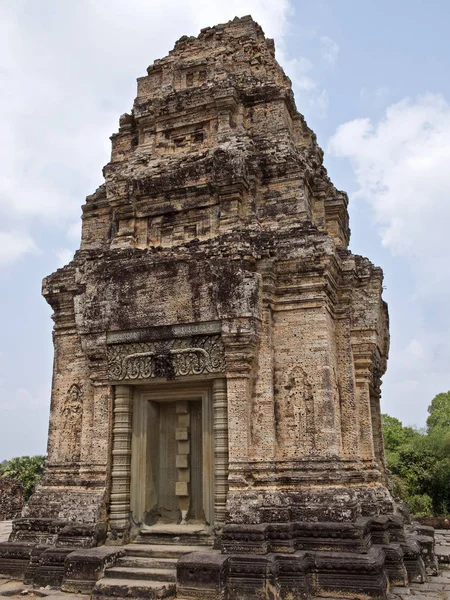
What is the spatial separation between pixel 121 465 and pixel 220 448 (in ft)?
5.91

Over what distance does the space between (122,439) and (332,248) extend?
15.9 feet

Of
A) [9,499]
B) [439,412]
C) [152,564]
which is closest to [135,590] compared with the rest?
[152,564]

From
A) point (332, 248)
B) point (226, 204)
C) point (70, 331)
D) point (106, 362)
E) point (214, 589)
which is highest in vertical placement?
point (226, 204)

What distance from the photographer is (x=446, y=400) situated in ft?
146

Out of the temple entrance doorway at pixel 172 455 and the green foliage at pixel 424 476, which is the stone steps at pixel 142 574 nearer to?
the temple entrance doorway at pixel 172 455

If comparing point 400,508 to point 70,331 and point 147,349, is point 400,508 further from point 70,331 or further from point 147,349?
point 70,331

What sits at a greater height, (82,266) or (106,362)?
(82,266)

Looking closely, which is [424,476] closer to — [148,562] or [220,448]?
[220,448]

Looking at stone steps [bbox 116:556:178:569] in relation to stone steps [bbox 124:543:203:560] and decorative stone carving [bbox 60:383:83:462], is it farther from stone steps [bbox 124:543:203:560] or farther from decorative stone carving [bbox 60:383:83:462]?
decorative stone carving [bbox 60:383:83:462]

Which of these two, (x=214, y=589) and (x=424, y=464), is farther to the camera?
(x=424, y=464)

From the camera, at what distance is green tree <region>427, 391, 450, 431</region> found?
4212 cm

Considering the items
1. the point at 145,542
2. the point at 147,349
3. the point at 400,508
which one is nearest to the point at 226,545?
the point at 145,542

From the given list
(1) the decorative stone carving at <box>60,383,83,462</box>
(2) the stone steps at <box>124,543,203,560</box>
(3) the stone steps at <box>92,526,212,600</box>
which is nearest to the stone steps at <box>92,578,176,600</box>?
(3) the stone steps at <box>92,526,212,600</box>

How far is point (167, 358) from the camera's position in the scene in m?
9.20
